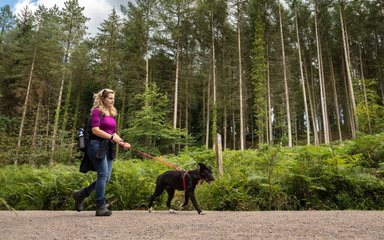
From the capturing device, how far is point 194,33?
34375mm

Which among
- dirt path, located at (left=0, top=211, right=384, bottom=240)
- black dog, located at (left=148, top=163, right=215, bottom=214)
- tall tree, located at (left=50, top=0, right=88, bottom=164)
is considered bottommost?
dirt path, located at (left=0, top=211, right=384, bottom=240)

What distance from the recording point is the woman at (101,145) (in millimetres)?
5199

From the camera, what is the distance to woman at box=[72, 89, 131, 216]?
5.20m

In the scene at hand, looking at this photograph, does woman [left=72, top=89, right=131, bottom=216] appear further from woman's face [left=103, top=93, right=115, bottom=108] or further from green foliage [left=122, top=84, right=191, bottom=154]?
green foliage [left=122, top=84, right=191, bottom=154]

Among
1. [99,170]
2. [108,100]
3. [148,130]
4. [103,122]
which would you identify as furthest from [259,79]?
[99,170]

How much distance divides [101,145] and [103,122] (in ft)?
1.55

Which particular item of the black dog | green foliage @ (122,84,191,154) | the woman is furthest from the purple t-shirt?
green foliage @ (122,84,191,154)

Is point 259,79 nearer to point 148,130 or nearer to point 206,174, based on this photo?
point 148,130

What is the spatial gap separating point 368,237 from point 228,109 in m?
33.8

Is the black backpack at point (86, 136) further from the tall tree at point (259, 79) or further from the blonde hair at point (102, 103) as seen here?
the tall tree at point (259, 79)

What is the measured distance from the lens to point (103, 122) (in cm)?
546

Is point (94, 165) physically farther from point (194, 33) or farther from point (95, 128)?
point (194, 33)

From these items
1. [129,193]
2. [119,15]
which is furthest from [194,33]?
[129,193]

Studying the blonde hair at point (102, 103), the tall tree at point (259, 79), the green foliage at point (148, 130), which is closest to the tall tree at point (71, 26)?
the green foliage at point (148, 130)
